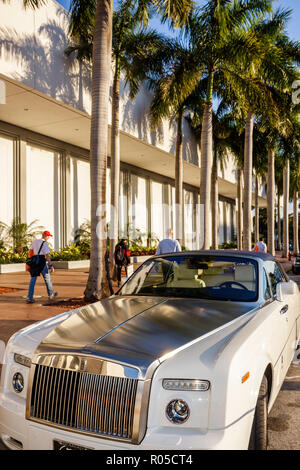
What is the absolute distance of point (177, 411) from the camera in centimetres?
236

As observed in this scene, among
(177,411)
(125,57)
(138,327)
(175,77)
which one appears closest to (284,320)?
(138,327)

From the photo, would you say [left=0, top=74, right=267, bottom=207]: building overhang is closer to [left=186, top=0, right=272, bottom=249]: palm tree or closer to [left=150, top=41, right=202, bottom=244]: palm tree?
[left=150, top=41, right=202, bottom=244]: palm tree

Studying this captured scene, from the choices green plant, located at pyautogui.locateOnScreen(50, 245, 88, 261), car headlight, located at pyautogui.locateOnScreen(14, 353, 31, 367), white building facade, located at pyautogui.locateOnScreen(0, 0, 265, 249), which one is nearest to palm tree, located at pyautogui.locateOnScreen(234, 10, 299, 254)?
white building facade, located at pyautogui.locateOnScreen(0, 0, 265, 249)

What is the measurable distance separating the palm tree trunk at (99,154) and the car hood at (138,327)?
5642 mm

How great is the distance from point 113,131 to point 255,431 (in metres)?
14.0

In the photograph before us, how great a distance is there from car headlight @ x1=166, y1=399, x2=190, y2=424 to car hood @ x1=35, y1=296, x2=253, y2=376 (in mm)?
261

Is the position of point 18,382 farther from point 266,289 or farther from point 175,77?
point 175,77

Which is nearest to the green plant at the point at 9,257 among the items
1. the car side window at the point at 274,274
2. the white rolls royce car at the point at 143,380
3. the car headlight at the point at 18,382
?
the car side window at the point at 274,274

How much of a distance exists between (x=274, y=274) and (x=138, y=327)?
223 cm

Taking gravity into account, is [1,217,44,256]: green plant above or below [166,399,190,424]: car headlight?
above

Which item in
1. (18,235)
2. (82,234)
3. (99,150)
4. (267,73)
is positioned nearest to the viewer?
(99,150)

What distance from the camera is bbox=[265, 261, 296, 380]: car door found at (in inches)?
150

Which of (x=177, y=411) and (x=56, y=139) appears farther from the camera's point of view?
(x=56, y=139)

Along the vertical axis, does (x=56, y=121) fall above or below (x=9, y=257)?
above
